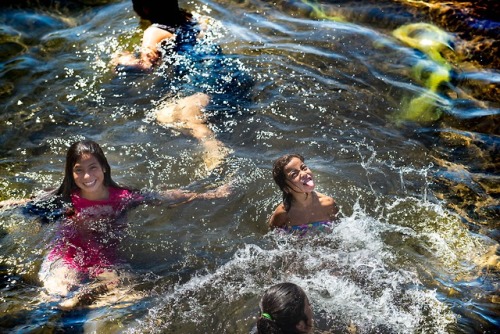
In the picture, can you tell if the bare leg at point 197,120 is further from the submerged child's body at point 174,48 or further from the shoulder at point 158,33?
the shoulder at point 158,33

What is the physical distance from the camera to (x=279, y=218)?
509 centimetres

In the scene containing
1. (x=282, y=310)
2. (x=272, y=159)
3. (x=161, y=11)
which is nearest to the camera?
(x=282, y=310)

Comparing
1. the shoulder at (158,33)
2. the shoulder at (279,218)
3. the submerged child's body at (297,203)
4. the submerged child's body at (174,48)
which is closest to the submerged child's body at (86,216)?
the shoulder at (279,218)

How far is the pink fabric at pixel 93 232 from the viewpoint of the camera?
4734mm

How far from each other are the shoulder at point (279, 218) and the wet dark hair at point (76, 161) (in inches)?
60.0

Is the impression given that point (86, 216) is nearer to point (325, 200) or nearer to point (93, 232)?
point (93, 232)

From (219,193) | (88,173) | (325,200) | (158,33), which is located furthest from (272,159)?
(158,33)

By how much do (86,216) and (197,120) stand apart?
1933 millimetres

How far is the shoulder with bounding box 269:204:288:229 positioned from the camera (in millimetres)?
5062

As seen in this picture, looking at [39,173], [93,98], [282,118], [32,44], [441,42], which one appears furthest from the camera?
[32,44]

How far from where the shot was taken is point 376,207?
17.4 feet

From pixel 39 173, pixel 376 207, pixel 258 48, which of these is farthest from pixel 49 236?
pixel 258 48

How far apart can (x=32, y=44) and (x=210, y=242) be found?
17.7ft

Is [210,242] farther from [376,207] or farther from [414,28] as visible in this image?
[414,28]
